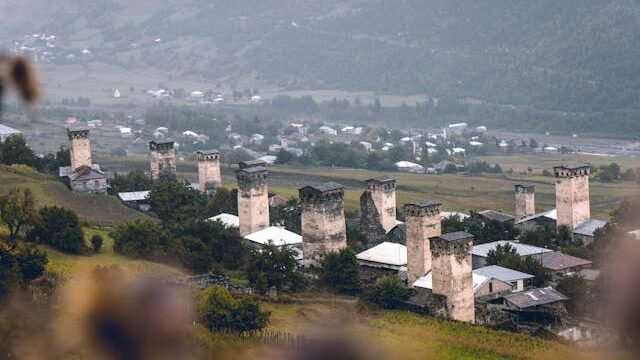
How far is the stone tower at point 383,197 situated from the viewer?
4181 cm

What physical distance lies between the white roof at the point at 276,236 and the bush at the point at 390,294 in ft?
22.7

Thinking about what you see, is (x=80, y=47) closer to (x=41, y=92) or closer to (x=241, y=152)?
(x=241, y=152)

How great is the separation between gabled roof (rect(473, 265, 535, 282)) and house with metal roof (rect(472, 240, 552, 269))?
251 cm

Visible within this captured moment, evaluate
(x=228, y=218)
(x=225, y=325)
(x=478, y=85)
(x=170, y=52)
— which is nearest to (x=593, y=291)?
(x=225, y=325)

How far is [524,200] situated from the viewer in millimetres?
46531

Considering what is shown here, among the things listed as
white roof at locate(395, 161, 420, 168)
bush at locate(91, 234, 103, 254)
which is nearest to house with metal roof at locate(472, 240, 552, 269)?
bush at locate(91, 234, 103, 254)

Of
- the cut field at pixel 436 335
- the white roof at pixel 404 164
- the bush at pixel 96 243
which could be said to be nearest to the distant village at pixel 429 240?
the cut field at pixel 436 335

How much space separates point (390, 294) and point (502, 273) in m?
4.01

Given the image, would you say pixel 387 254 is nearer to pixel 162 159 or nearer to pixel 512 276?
pixel 512 276

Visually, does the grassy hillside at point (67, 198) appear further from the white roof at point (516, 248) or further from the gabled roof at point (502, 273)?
the gabled roof at point (502, 273)

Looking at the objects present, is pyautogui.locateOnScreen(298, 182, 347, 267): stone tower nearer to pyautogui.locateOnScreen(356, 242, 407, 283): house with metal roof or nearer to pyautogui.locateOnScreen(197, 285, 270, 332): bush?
pyautogui.locateOnScreen(356, 242, 407, 283): house with metal roof

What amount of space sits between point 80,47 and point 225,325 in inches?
5617

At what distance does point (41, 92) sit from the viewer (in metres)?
2.66

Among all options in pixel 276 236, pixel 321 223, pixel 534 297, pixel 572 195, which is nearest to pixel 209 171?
pixel 276 236
